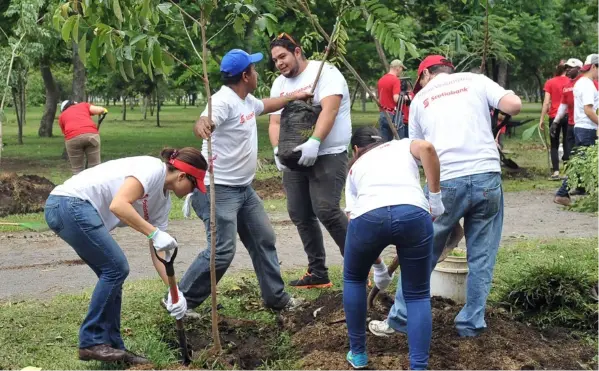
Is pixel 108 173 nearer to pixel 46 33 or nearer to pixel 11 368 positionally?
pixel 11 368

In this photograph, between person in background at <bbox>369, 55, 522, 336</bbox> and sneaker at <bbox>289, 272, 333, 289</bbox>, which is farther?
sneaker at <bbox>289, 272, 333, 289</bbox>

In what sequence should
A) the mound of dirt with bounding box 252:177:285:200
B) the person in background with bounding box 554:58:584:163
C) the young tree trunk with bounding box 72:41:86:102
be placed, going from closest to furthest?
the person in background with bounding box 554:58:584:163, the mound of dirt with bounding box 252:177:285:200, the young tree trunk with bounding box 72:41:86:102

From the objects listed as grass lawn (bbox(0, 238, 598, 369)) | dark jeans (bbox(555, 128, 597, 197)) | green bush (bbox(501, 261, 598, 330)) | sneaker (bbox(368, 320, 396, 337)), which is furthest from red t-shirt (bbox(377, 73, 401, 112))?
sneaker (bbox(368, 320, 396, 337))

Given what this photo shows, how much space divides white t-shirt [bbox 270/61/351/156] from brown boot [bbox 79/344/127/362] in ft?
7.42

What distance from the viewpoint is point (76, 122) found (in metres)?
12.6

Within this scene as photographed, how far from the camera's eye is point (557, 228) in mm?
9172

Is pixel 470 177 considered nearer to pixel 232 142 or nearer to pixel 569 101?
pixel 232 142

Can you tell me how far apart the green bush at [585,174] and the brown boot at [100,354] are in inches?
255

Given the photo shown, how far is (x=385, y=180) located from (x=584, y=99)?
7.47 meters

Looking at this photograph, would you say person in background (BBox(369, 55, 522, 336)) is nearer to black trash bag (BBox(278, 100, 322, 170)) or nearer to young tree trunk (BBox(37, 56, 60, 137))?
black trash bag (BBox(278, 100, 322, 170))

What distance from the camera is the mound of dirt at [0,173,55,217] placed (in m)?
10.8

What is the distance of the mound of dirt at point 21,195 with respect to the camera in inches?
423

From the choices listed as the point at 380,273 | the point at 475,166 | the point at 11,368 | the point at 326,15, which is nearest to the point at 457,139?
the point at 475,166

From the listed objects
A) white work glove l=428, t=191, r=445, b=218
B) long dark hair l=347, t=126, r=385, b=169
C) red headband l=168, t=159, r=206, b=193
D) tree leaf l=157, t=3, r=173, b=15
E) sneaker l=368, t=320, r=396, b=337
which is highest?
tree leaf l=157, t=3, r=173, b=15
